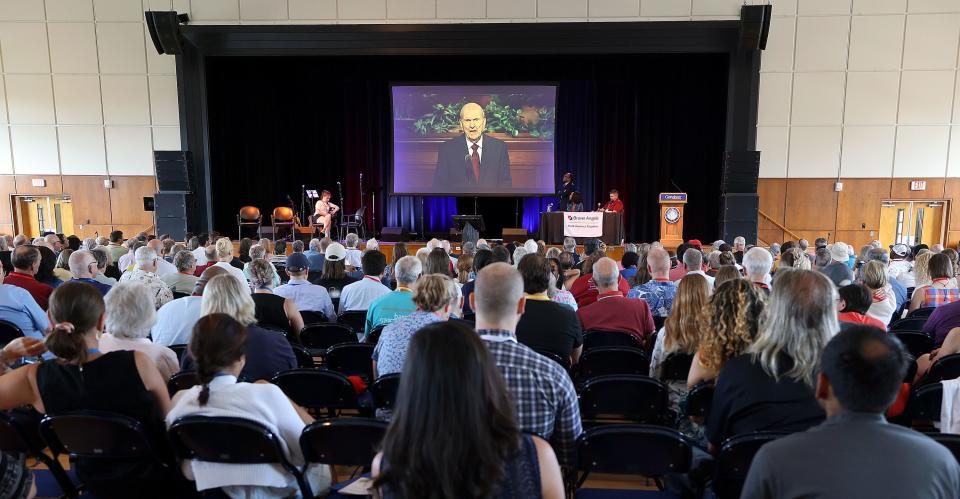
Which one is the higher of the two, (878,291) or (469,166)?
(469,166)

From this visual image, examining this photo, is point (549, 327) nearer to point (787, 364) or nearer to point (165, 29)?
point (787, 364)

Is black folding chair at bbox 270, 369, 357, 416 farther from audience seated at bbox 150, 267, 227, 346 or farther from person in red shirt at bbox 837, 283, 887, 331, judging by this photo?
person in red shirt at bbox 837, 283, 887, 331

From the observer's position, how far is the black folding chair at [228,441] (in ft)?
7.32

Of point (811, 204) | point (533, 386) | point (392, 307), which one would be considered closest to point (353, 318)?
point (392, 307)

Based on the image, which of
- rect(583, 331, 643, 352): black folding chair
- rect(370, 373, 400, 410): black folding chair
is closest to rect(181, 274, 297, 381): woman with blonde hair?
rect(370, 373, 400, 410): black folding chair

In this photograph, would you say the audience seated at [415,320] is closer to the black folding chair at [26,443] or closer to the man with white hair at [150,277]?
the black folding chair at [26,443]

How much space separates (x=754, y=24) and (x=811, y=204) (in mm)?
4671

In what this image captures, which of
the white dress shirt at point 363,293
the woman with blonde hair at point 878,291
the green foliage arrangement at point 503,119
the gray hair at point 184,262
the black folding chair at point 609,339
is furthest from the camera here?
the green foliage arrangement at point 503,119

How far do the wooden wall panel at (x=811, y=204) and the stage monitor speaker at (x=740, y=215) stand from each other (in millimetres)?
1219

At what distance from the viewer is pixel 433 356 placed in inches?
54.7

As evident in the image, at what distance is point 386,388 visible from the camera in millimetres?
3053

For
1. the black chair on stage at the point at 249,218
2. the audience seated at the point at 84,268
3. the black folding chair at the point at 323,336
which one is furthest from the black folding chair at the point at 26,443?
the black chair on stage at the point at 249,218

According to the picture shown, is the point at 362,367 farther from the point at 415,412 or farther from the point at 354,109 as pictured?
the point at 354,109

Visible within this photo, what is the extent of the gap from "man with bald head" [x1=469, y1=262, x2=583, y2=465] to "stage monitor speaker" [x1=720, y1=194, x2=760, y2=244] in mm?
12868
